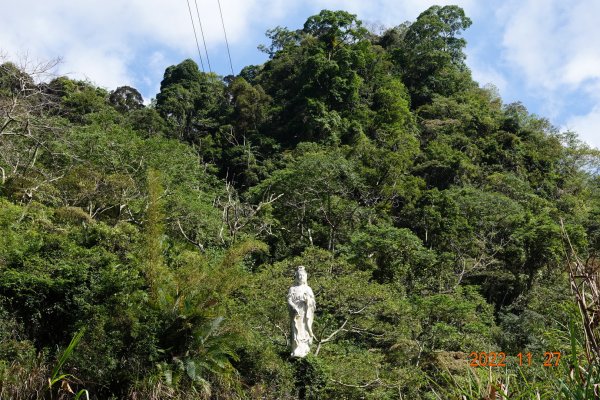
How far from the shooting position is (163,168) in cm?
1952

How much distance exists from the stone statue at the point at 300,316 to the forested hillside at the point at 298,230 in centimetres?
23

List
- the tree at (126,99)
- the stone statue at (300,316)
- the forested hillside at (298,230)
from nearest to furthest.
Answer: the forested hillside at (298,230) < the stone statue at (300,316) < the tree at (126,99)

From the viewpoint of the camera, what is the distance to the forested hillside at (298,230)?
29.7 ft

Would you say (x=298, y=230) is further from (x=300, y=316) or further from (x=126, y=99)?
(x=126, y=99)

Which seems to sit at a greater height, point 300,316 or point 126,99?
point 126,99

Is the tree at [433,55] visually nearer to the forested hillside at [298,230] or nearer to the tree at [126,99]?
the forested hillside at [298,230]

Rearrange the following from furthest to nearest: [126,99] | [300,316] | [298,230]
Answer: [126,99]
[298,230]
[300,316]

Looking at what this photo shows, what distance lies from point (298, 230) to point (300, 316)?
11310 millimetres

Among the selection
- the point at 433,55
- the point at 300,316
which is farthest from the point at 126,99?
the point at 300,316

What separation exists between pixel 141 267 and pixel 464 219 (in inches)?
533

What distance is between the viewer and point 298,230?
21281 mm

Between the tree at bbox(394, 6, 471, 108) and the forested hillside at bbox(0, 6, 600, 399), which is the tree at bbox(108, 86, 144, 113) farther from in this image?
the tree at bbox(394, 6, 471, 108)

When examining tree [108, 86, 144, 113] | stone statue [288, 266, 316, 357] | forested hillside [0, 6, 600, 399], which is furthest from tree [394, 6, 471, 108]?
stone statue [288, 266, 316, 357]

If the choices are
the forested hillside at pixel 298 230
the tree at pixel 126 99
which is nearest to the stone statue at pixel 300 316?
the forested hillside at pixel 298 230
